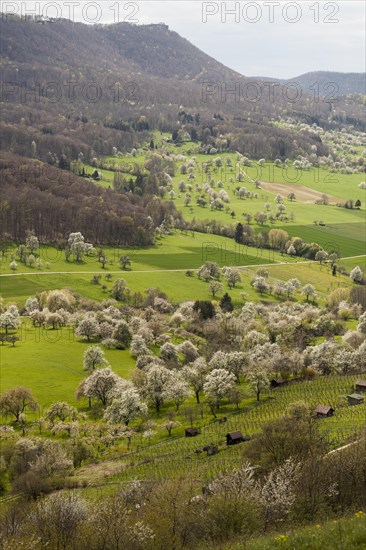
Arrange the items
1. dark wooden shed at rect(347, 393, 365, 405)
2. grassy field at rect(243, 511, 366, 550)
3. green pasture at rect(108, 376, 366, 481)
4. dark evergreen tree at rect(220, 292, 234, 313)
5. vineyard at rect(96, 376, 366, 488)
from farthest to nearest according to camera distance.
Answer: dark evergreen tree at rect(220, 292, 234, 313) → dark wooden shed at rect(347, 393, 365, 405) → green pasture at rect(108, 376, 366, 481) → vineyard at rect(96, 376, 366, 488) → grassy field at rect(243, 511, 366, 550)

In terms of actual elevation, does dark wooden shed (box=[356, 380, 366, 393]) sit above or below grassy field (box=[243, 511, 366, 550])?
below

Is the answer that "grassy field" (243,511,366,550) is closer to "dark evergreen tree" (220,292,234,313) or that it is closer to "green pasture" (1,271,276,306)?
"dark evergreen tree" (220,292,234,313)

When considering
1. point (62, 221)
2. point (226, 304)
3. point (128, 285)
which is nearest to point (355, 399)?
point (226, 304)

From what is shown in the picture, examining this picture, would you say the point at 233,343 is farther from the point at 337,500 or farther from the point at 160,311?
the point at 337,500

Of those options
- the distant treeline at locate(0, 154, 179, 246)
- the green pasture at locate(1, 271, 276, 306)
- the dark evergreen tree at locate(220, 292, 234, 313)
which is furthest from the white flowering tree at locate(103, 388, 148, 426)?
the distant treeline at locate(0, 154, 179, 246)

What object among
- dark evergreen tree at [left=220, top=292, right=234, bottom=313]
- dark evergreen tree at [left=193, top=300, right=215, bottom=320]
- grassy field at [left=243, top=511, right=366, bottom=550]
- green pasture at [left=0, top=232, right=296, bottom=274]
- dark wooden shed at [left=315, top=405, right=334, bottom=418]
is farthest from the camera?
green pasture at [left=0, top=232, right=296, bottom=274]

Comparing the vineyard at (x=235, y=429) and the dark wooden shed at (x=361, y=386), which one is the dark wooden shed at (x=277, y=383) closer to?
the vineyard at (x=235, y=429)

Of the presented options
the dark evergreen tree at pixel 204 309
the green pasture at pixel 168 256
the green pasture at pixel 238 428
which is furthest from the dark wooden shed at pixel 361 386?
the green pasture at pixel 168 256
